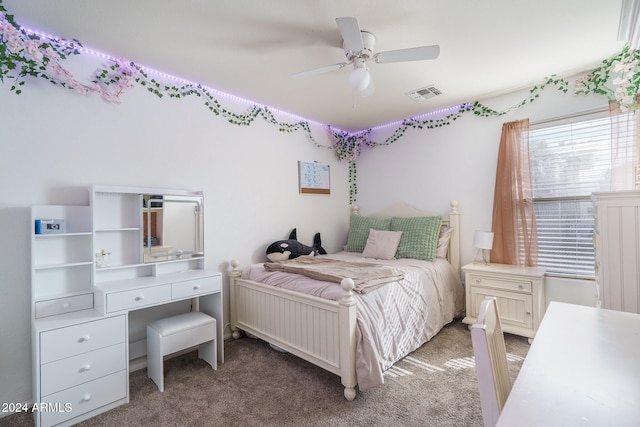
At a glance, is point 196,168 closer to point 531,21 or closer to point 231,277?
point 231,277

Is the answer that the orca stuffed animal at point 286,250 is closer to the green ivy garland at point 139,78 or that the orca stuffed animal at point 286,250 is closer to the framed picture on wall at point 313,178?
the framed picture on wall at point 313,178

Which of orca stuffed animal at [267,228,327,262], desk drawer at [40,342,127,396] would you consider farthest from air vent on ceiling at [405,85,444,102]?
desk drawer at [40,342,127,396]

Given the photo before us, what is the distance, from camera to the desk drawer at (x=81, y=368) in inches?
66.2

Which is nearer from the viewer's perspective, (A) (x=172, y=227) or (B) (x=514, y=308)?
(A) (x=172, y=227)

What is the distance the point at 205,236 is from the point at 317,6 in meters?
2.08

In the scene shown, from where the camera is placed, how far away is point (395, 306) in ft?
7.41

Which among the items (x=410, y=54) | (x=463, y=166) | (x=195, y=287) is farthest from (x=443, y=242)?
(x=195, y=287)

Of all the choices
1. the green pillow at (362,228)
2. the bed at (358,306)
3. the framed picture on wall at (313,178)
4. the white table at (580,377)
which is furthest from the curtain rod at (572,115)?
the framed picture on wall at (313,178)

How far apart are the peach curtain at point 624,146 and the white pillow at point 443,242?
1403 millimetres

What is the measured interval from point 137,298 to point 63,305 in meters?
0.47

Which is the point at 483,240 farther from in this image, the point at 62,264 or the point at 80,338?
the point at 62,264

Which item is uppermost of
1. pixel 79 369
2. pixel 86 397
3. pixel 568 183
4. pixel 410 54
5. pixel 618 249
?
pixel 410 54

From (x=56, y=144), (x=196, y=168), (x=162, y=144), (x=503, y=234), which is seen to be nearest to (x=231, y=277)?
(x=196, y=168)

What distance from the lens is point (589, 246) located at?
266 cm
